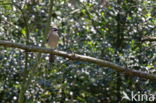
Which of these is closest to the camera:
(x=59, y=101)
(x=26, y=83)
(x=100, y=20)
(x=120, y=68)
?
(x=120, y=68)

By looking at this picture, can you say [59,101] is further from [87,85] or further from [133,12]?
[133,12]

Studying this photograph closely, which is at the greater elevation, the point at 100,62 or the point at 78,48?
the point at 100,62

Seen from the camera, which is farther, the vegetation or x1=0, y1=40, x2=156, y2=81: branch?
the vegetation

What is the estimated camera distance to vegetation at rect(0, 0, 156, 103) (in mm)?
4703

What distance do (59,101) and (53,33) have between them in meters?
1.42

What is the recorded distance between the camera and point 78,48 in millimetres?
4953

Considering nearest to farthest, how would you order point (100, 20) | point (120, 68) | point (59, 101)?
point (120, 68), point (100, 20), point (59, 101)

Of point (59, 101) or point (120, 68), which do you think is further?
point (59, 101)

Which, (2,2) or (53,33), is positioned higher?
(2,2)

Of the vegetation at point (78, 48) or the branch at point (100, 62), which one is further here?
the vegetation at point (78, 48)

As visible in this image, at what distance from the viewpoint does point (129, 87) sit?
5160mm

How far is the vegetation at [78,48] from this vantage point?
15.4 ft

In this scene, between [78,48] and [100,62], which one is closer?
[100,62]

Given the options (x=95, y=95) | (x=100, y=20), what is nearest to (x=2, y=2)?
(x=100, y=20)
